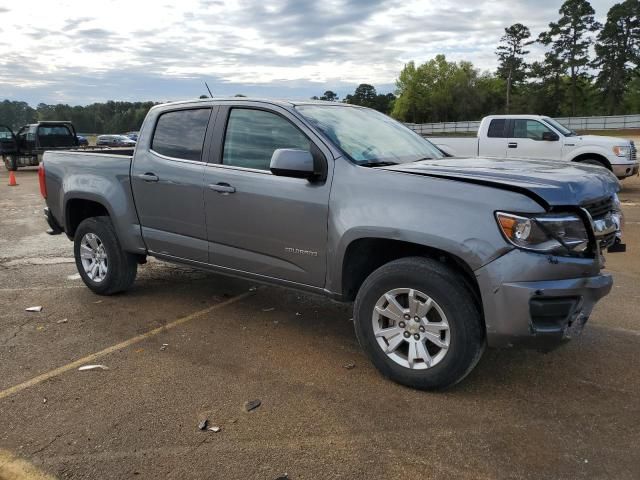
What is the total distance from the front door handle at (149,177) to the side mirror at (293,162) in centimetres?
157

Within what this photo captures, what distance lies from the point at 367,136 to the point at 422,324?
1.60 meters

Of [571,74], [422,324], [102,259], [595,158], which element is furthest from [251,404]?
[571,74]

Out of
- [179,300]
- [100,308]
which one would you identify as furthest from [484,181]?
[100,308]

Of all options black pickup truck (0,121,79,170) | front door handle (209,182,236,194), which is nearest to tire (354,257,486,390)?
front door handle (209,182,236,194)

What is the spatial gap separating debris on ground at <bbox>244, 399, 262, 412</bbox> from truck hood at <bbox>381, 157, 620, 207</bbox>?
170cm

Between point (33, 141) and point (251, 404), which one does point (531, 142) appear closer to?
point (251, 404)

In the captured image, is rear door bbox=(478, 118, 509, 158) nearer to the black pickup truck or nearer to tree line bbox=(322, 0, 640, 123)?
the black pickup truck

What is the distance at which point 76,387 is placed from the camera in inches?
149

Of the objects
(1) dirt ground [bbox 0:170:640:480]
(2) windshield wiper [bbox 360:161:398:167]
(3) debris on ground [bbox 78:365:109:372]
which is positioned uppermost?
(2) windshield wiper [bbox 360:161:398:167]

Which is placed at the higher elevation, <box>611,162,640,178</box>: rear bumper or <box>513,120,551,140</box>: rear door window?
<box>513,120,551,140</box>: rear door window

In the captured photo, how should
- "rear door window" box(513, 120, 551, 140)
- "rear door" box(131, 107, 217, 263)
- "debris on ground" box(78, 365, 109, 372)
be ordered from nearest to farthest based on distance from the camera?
1. "debris on ground" box(78, 365, 109, 372)
2. "rear door" box(131, 107, 217, 263)
3. "rear door window" box(513, 120, 551, 140)

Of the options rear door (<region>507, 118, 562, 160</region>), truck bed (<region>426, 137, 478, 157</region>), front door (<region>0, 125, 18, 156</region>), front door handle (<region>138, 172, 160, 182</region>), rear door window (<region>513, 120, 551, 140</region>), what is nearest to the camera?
front door handle (<region>138, 172, 160, 182</region>)

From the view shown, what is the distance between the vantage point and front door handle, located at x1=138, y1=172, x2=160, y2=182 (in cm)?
498

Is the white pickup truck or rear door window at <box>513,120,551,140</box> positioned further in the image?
rear door window at <box>513,120,551,140</box>
